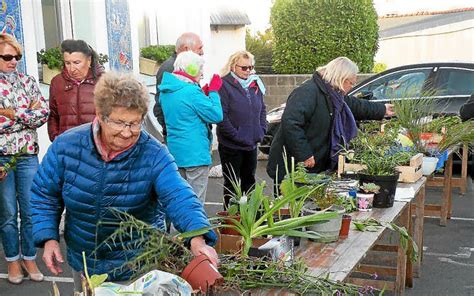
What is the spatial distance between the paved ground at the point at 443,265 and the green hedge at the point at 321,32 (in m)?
5.80

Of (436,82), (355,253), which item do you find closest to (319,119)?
(355,253)

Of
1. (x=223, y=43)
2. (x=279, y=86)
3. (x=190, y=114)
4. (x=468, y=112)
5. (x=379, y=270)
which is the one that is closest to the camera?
(x=379, y=270)

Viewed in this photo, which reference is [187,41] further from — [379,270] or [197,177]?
[379,270]

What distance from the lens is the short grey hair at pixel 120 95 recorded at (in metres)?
2.43

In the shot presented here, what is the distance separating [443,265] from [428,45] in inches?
707

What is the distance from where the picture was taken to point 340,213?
9.89 ft

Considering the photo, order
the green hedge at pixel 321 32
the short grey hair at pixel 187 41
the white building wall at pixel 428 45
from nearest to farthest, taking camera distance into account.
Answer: the short grey hair at pixel 187 41 < the green hedge at pixel 321 32 < the white building wall at pixel 428 45

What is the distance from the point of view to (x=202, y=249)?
228cm

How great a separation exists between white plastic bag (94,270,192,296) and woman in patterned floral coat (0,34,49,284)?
279 centimetres

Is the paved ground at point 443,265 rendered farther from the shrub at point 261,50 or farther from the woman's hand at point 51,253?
the shrub at point 261,50

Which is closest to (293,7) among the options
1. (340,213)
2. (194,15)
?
(194,15)

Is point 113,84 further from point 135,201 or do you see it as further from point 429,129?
point 429,129

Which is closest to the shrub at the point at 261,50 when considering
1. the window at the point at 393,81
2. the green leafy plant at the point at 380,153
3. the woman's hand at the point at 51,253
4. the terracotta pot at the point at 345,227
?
the window at the point at 393,81

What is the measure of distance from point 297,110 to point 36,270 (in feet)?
7.82
